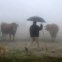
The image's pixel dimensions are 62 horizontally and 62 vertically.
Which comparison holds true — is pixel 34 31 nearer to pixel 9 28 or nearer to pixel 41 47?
pixel 41 47

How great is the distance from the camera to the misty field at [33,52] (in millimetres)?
3928

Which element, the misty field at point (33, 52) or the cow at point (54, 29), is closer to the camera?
the misty field at point (33, 52)

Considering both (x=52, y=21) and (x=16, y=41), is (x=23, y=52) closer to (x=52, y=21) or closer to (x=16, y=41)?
(x=16, y=41)

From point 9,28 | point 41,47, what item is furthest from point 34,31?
point 9,28

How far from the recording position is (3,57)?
3.95m

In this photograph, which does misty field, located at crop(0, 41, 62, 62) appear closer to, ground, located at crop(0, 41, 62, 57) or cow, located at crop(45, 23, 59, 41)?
ground, located at crop(0, 41, 62, 57)

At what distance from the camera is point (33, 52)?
3.98 m

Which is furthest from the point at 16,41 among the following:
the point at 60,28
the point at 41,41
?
the point at 60,28

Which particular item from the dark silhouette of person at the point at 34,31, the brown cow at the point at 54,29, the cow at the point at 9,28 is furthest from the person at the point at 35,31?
the cow at the point at 9,28

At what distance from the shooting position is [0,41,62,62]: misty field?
3928 millimetres

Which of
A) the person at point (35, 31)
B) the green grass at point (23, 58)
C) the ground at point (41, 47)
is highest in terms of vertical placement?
the person at point (35, 31)

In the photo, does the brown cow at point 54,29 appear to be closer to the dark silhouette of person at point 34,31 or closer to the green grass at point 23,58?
the dark silhouette of person at point 34,31

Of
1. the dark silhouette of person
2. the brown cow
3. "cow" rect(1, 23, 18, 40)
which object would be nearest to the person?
the dark silhouette of person

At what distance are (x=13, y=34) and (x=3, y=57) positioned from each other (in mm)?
365
